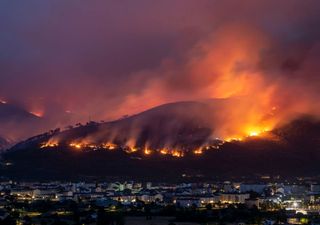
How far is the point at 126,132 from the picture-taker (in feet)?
258

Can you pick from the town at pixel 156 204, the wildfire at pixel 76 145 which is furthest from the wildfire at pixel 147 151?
the town at pixel 156 204

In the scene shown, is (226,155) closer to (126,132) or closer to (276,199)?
(126,132)

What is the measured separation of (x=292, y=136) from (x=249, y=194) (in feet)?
102

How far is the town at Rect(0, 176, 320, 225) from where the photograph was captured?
2958 centimetres

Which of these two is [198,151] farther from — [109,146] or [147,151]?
[109,146]

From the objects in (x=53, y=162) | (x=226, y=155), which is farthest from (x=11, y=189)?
(x=226, y=155)

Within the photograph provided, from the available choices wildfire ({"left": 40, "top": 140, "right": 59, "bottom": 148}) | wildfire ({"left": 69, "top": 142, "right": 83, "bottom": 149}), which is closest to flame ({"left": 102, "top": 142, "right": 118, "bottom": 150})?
wildfire ({"left": 69, "top": 142, "right": 83, "bottom": 149})

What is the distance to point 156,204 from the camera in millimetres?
38031

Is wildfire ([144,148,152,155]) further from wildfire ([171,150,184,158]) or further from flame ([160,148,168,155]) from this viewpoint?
wildfire ([171,150,184,158])

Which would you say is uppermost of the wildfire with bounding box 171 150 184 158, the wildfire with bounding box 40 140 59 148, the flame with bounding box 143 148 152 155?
the wildfire with bounding box 40 140 59 148

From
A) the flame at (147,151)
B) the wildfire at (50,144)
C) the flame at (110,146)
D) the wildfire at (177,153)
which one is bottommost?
the wildfire at (177,153)

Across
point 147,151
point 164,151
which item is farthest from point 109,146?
point 164,151

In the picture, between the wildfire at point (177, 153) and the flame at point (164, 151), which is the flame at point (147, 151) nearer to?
the flame at point (164, 151)

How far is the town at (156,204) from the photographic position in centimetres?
2958
